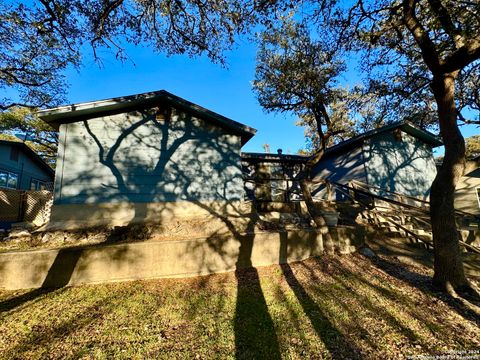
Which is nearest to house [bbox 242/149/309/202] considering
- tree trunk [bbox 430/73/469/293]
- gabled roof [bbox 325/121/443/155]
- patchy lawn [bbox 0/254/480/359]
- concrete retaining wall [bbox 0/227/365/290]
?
gabled roof [bbox 325/121/443/155]

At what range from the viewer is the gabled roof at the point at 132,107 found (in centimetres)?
740

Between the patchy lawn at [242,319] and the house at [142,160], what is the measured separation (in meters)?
3.44

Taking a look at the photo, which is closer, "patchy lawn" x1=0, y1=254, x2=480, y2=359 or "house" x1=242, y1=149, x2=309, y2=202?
"patchy lawn" x1=0, y1=254, x2=480, y2=359

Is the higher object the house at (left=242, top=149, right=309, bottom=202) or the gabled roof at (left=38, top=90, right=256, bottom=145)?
the gabled roof at (left=38, top=90, right=256, bottom=145)

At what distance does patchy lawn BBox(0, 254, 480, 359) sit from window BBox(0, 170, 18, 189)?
1357 centimetres

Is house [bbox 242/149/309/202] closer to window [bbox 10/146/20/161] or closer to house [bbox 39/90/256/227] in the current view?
house [bbox 39/90/256/227]

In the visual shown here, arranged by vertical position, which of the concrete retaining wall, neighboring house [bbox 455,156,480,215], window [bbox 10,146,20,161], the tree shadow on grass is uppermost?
window [bbox 10,146,20,161]

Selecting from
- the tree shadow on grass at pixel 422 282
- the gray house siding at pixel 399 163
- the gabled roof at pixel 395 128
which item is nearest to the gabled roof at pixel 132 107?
the tree shadow on grass at pixel 422 282

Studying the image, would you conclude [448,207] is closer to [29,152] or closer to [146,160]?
[146,160]

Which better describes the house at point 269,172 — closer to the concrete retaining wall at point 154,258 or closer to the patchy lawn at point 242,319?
the concrete retaining wall at point 154,258

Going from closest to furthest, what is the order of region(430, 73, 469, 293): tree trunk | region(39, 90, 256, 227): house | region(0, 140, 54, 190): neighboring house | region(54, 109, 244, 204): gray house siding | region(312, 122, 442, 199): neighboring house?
region(430, 73, 469, 293): tree trunk → region(39, 90, 256, 227): house → region(54, 109, 244, 204): gray house siding → region(312, 122, 442, 199): neighboring house → region(0, 140, 54, 190): neighboring house

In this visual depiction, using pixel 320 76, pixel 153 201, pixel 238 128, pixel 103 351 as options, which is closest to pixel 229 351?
pixel 103 351

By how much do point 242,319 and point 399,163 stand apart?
43.7 ft

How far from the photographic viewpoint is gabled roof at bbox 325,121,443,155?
12008mm
